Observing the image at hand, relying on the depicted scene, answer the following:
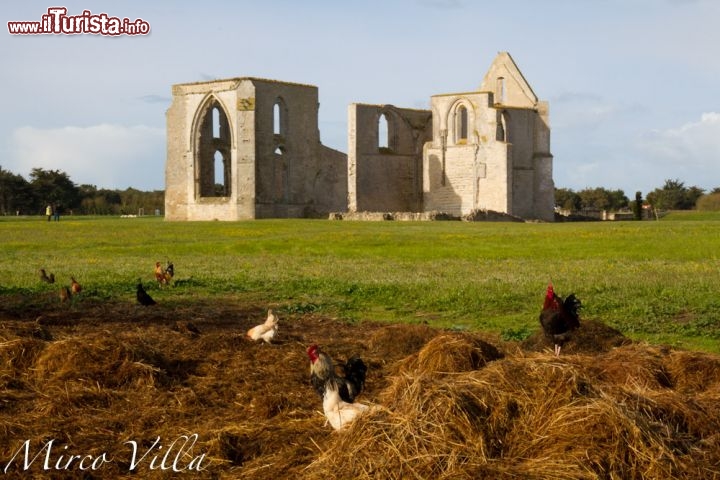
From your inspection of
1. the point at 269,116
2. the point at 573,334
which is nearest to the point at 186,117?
the point at 269,116

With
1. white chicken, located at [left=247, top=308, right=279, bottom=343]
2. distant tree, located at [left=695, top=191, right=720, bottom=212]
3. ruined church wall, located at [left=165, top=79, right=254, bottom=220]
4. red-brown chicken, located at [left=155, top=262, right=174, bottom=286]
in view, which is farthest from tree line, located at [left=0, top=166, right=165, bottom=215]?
white chicken, located at [left=247, top=308, right=279, bottom=343]

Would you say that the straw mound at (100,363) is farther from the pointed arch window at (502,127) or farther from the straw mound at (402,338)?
the pointed arch window at (502,127)

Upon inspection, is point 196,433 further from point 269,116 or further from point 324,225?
point 269,116

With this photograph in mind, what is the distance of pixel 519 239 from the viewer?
3738 cm

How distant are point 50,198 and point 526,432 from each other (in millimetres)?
98085

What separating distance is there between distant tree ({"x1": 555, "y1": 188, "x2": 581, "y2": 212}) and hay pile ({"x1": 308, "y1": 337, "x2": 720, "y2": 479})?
9811cm

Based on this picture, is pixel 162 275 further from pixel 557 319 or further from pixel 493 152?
pixel 493 152

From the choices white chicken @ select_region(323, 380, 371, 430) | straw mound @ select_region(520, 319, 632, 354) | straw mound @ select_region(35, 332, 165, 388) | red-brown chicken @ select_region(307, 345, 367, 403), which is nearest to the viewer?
white chicken @ select_region(323, 380, 371, 430)

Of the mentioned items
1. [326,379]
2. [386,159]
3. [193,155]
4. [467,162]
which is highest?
[193,155]

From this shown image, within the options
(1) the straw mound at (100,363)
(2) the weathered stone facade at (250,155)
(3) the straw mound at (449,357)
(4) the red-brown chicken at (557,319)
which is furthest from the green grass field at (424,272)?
(2) the weathered stone facade at (250,155)

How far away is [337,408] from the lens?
866 cm

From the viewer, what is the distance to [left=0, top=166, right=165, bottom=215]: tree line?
98.9 metres

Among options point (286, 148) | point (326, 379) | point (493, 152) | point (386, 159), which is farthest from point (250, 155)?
Answer: point (326, 379)

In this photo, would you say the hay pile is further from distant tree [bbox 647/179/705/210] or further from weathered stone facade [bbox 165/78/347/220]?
distant tree [bbox 647/179/705/210]
